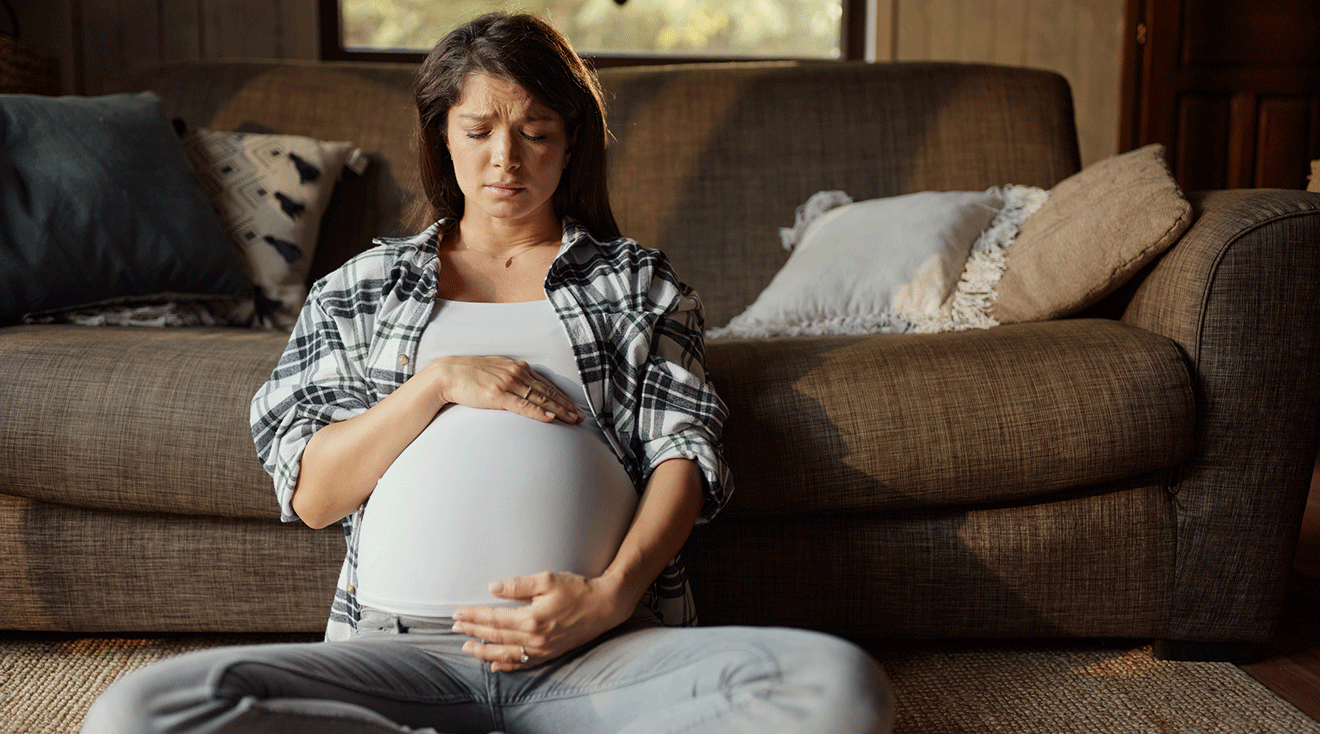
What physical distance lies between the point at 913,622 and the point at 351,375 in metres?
0.82

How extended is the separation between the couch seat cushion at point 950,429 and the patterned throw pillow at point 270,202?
955 mm

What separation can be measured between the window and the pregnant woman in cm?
208

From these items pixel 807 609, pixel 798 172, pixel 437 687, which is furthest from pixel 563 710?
pixel 798 172

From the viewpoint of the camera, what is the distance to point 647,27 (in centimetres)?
305

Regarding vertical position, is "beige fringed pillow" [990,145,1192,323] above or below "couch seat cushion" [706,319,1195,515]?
above

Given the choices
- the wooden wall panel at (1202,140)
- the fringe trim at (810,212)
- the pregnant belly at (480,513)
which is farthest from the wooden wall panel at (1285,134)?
the pregnant belly at (480,513)

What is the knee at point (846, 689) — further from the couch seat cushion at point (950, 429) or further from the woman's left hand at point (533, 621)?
the couch seat cushion at point (950, 429)

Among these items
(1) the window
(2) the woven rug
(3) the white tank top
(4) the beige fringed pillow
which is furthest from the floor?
(1) the window

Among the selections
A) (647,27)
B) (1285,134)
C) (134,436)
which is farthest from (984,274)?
(1285,134)

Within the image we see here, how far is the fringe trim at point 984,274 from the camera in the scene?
5.03 feet

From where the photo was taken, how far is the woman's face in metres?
0.98

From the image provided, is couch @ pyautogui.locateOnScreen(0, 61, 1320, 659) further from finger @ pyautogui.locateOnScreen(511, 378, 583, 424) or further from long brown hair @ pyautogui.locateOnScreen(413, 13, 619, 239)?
finger @ pyautogui.locateOnScreen(511, 378, 583, 424)

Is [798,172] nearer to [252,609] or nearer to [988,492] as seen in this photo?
[988,492]

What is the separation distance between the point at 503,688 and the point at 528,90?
0.59m
